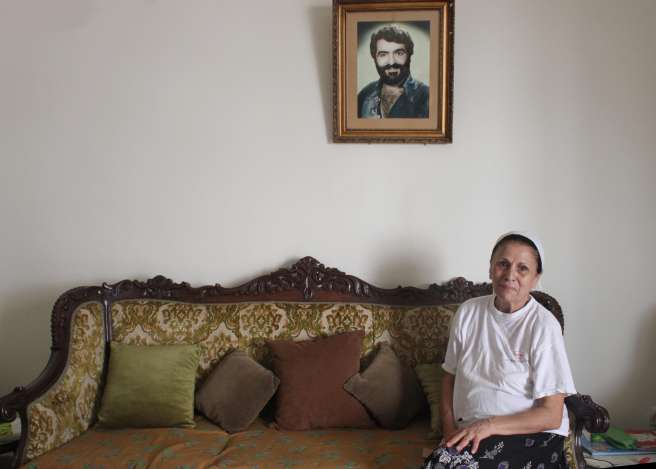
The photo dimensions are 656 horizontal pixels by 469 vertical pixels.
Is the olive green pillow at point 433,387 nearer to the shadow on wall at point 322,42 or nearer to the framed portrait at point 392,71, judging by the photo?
the framed portrait at point 392,71

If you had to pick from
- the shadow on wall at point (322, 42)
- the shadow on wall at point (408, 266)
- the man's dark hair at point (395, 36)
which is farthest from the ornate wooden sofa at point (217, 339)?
the man's dark hair at point (395, 36)

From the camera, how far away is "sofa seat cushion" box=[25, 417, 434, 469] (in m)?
2.06

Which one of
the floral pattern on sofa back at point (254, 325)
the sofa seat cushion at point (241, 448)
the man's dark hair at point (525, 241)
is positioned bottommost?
the sofa seat cushion at point (241, 448)

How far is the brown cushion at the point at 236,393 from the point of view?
2389mm

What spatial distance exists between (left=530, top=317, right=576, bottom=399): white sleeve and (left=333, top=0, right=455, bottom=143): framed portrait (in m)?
1.13

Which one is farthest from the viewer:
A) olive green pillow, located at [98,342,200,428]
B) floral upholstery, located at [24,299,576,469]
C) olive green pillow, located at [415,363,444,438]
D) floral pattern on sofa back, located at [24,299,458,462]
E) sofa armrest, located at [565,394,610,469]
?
floral pattern on sofa back, located at [24,299,458,462]

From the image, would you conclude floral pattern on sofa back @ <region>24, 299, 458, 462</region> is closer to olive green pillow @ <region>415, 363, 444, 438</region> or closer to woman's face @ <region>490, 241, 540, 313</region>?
olive green pillow @ <region>415, 363, 444, 438</region>

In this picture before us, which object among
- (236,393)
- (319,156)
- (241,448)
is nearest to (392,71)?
(319,156)

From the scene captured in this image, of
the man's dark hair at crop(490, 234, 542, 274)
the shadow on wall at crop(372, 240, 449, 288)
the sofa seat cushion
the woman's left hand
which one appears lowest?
the sofa seat cushion

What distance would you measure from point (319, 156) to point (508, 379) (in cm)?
141

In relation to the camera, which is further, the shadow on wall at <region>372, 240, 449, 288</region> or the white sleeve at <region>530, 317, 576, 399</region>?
the shadow on wall at <region>372, 240, 449, 288</region>

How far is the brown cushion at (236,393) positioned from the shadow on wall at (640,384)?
1758 millimetres

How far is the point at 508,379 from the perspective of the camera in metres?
1.97

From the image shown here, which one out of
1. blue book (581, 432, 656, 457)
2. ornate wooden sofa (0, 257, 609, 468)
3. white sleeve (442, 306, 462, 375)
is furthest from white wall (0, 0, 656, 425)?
white sleeve (442, 306, 462, 375)
